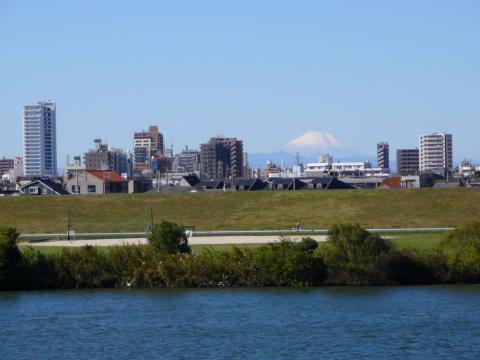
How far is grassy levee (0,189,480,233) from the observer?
3282 inches

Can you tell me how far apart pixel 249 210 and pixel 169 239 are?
42.1 meters

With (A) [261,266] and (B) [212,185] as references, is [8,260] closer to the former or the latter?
(A) [261,266]

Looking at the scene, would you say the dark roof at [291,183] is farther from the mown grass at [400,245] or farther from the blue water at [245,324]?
the blue water at [245,324]

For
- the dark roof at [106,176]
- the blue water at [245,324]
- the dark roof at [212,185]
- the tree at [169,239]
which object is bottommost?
the blue water at [245,324]

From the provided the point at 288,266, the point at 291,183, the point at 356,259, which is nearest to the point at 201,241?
the point at 288,266

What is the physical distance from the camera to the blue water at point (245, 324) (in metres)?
32.5

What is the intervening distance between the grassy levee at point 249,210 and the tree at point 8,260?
117 ft

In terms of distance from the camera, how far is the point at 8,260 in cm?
4638

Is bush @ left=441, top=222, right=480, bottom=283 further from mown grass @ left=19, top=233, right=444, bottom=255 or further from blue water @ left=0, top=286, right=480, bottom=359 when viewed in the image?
mown grass @ left=19, top=233, right=444, bottom=255

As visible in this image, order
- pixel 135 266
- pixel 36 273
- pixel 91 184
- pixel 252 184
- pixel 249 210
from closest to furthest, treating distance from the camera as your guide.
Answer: pixel 135 266, pixel 36 273, pixel 249 210, pixel 252 184, pixel 91 184

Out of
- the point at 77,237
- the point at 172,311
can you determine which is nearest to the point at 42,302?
the point at 172,311

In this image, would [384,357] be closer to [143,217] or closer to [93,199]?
[143,217]

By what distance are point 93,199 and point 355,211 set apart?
25.8m

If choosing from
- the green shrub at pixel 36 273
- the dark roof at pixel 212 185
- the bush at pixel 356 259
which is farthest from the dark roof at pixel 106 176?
the bush at pixel 356 259
